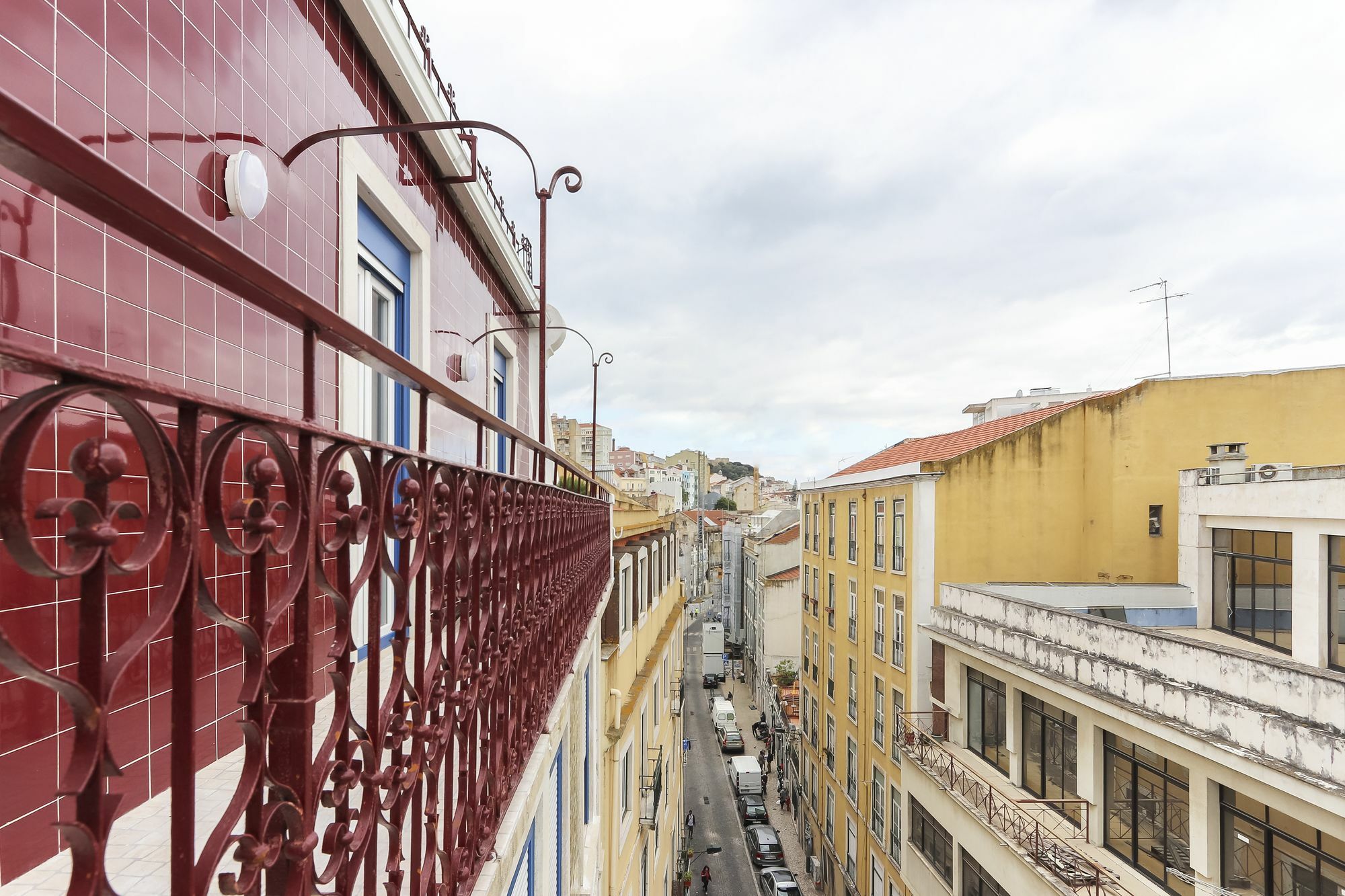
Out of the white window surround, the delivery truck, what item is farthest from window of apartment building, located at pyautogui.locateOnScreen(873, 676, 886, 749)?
the delivery truck

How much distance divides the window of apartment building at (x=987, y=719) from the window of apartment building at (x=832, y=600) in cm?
968

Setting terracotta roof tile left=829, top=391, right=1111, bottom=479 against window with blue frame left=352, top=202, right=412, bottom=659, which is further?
terracotta roof tile left=829, top=391, right=1111, bottom=479

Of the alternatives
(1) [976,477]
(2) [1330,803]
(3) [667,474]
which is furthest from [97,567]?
(3) [667,474]

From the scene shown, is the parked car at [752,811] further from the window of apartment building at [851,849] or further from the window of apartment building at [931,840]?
the window of apartment building at [931,840]

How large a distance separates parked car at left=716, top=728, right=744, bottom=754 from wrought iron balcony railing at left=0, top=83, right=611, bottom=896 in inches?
1378

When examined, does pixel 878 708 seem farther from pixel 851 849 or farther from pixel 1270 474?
pixel 1270 474

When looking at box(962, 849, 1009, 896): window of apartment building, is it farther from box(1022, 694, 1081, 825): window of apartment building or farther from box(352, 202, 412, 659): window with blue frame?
box(352, 202, 412, 659): window with blue frame

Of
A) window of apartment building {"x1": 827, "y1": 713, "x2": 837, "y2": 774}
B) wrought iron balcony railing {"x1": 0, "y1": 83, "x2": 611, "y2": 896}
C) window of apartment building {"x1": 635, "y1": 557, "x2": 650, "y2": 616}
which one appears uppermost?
wrought iron balcony railing {"x1": 0, "y1": 83, "x2": 611, "y2": 896}

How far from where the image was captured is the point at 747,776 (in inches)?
1137

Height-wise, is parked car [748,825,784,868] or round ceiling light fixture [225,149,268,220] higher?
round ceiling light fixture [225,149,268,220]

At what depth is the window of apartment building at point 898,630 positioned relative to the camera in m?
17.0

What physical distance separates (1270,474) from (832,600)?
14.4 meters

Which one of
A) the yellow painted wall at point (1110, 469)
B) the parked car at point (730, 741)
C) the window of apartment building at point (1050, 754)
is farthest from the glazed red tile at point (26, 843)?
the parked car at point (730, 741)

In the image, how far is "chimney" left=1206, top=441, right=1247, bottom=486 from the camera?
11.9 metres
